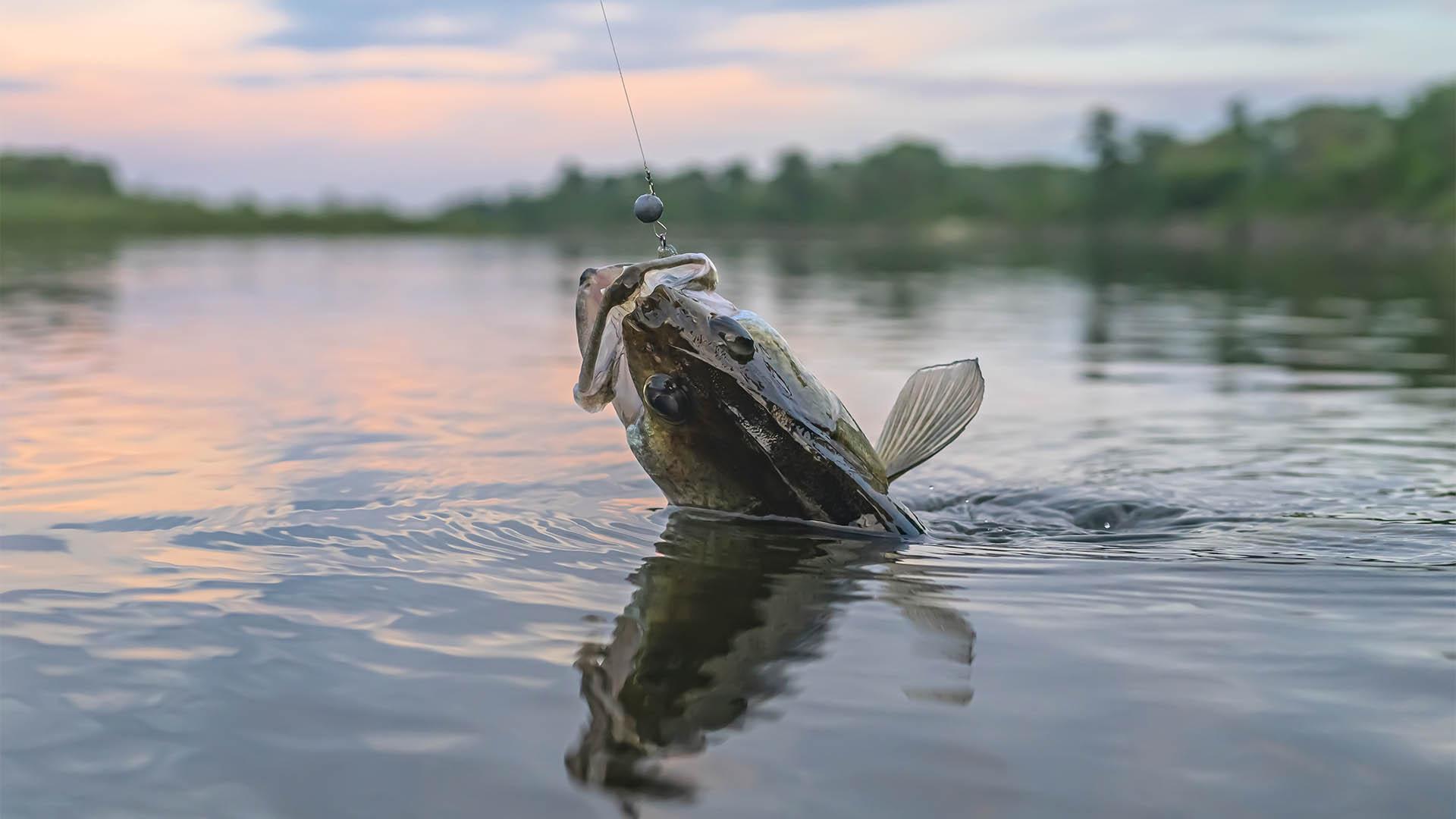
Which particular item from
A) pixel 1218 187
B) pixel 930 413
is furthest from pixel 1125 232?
pixel 930 413

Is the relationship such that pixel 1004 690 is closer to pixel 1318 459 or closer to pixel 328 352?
pixel 1318 459

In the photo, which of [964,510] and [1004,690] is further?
[964,510]

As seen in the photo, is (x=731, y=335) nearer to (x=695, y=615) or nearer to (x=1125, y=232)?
(x=695, y=615)

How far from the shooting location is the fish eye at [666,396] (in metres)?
5.81

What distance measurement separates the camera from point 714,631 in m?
5.22

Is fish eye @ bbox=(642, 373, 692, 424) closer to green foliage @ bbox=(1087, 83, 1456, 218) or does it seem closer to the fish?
the fish

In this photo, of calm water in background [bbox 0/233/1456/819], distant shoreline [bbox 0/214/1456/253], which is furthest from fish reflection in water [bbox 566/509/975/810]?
distant shoreline [bbox 0/214/1456/253]

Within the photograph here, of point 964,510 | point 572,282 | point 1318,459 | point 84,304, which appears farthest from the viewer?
point 572,282

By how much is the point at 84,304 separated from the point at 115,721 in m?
21.5

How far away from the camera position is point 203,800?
3670mm

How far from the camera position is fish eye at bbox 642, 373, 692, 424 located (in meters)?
5.81

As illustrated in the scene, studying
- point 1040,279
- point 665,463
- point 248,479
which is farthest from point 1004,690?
point 1040,279

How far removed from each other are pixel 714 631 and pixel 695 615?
236 mm

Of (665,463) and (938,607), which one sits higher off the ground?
Answer: (665,463)
